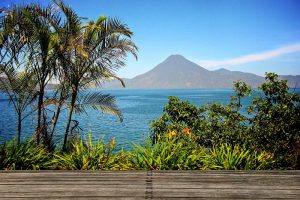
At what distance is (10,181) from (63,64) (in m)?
4.42

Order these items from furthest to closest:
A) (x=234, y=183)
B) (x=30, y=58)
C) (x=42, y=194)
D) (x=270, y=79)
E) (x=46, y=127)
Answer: (x=270, y=79) → (x=46, y=127) → (x=30, y=58) → (x=234, y=183) → (x=42, y=194)

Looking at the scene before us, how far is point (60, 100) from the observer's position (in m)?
7.88

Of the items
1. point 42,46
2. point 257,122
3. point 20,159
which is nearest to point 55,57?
point 42,46

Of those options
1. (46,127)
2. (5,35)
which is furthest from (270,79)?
(5,35)

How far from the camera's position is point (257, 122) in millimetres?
9664

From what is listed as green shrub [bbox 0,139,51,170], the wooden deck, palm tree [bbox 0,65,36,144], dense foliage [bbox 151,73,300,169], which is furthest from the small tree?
palm tree [bbox 0,65,36,144]

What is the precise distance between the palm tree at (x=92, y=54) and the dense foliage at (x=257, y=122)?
7.38 ft

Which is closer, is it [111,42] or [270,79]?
[111,42]

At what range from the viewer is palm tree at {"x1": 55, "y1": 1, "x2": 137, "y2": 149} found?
7422mm

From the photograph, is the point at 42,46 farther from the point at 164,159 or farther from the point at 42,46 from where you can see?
the point at 164,159

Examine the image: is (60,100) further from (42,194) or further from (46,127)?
(42,194)

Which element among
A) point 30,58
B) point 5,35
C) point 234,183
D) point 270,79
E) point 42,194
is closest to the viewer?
point 42,194

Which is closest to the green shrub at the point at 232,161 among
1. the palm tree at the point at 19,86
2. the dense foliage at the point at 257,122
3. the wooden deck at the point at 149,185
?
the wooden deck at the point at 149,185

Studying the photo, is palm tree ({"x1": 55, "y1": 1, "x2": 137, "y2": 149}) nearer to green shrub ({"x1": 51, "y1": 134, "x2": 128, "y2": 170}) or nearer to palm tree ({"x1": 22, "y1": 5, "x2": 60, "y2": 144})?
palm tree ({"x1": 22, "y1": 5, "x2": 60, "y2": 144})
